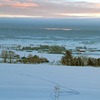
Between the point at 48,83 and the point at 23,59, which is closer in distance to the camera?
the point at 48,83

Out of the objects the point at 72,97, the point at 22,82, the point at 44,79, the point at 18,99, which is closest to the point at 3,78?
the point at 22,82

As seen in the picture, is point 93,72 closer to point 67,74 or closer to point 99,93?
point 67,74

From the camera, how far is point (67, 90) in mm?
3830

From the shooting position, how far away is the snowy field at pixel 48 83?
11.8 feet

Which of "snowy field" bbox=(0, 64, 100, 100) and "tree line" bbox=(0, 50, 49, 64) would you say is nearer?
"snowy field" bbox=(0, 64, 100, 100)

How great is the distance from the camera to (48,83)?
4.05 meters

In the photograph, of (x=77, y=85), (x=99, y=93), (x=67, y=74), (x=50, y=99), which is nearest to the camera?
(x=50, y=99)

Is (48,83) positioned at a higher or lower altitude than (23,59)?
lower

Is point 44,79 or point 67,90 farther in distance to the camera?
point 44,79

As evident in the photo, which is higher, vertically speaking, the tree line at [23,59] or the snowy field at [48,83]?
the tree line at [23,59]

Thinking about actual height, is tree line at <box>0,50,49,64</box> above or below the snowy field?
above

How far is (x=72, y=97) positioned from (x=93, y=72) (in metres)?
1.19

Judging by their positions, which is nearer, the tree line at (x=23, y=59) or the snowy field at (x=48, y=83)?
the snowy field at (x=48, y=83)

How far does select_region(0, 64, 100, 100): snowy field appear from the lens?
11.8 feet
